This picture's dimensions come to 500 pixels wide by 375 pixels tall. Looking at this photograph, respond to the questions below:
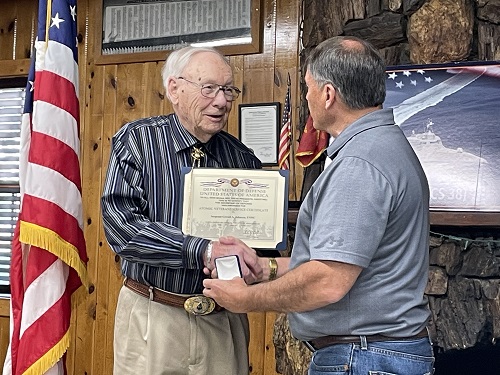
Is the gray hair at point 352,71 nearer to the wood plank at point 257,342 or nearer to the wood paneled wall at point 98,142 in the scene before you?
the wood plank at point 257,342

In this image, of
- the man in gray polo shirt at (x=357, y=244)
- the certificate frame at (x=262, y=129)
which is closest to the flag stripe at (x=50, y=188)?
the certificate frame at (x=262, y=129)

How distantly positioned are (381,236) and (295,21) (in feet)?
7.20

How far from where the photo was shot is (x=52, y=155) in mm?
2949

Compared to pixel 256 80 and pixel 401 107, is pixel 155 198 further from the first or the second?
pixel 256 80

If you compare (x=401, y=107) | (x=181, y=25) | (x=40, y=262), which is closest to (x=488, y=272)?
(x=401, y=107)

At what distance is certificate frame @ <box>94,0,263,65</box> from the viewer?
3803 millimetres

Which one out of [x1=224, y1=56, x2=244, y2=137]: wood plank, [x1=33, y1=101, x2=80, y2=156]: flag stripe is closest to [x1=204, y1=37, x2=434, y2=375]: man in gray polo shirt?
[x1=33, y1=101, x2=80, y2=156]: flag stripe

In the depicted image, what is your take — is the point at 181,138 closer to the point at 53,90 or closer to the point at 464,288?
the point at 53,90

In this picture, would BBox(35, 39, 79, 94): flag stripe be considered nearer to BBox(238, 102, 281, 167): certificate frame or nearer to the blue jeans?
BBox(238, 102, 281, 167): certificate frame

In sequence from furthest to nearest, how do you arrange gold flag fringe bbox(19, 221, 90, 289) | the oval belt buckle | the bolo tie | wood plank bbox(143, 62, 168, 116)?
wood plank bbox(143, 62, 168, 116) → gold flag fringe bbox(19, 221, 90, 289) → the bolo tie → the oval belt buckle

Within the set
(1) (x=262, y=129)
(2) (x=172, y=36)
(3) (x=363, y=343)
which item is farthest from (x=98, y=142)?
(3) (x=363, y=343)

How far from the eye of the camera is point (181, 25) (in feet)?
13.2

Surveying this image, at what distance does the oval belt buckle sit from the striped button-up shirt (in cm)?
2

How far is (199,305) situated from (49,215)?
34.8 inches
